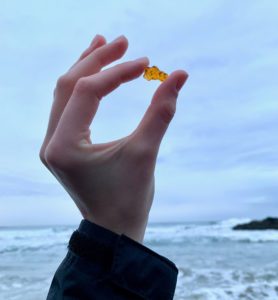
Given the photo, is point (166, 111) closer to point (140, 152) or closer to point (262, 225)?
point (140, 152)

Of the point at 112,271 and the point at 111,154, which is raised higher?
the point at 111,154

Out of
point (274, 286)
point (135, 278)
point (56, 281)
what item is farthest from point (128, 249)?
point (274, 286)

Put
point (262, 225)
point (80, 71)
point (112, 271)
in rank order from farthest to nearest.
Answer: point (262, 225) → point (80, 71) → point (112, 271)

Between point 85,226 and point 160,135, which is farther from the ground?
point 160,135

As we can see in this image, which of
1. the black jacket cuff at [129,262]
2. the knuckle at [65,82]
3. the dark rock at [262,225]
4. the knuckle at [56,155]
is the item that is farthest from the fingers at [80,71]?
the dark rock at [262,225]

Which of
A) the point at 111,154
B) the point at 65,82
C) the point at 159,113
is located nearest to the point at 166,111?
the point at 159,113

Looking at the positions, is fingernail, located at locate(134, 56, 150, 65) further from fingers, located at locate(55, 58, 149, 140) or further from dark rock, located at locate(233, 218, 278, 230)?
dark rock, located at locate(233, 218, 278, 230)

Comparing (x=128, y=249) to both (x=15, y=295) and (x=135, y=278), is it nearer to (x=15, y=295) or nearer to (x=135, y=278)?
(x=135, y=278)
